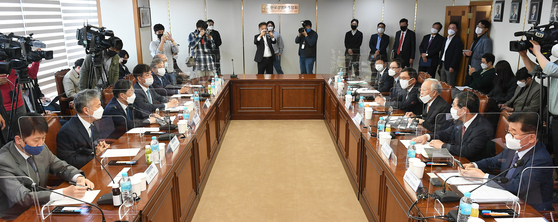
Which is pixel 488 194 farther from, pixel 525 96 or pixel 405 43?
pixel 405 43

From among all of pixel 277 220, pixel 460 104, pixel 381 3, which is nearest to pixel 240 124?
pixel 277 220

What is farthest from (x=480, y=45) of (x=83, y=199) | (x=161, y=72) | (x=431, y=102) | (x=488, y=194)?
(x=83, y=199)

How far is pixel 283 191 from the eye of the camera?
384 cm

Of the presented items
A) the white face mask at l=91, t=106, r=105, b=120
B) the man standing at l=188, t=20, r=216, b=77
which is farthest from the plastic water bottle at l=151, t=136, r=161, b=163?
the man standing at l=188, t=20, r=216, b=77

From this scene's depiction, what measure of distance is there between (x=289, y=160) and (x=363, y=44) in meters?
5.11

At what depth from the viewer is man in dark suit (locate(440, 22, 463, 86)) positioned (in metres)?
7.05

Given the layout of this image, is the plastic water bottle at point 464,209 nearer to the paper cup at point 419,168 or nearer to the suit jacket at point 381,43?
the paper cup at point 419,168

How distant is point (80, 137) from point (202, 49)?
3.85 m

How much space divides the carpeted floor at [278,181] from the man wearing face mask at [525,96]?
7.32 ft

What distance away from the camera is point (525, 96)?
14.7 feet

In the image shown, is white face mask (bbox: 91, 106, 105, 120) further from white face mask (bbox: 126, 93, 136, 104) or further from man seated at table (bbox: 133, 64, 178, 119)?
man seated at table (bbox: 133, 64, 178, 119)

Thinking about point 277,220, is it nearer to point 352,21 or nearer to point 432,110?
point 432,110

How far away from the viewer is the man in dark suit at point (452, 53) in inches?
278

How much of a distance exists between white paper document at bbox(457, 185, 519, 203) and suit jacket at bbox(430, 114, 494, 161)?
20.7 inches
